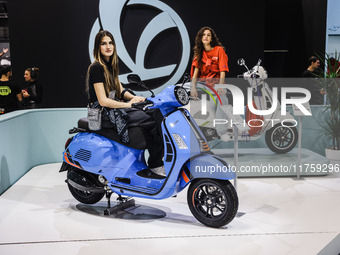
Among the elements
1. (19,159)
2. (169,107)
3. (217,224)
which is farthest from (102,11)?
(217,224)

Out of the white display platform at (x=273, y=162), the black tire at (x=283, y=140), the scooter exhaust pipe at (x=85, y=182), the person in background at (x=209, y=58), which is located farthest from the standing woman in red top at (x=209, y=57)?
the scooter exhaust pipe at (x=85, y=182)

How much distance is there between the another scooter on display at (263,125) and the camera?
3.72 meters

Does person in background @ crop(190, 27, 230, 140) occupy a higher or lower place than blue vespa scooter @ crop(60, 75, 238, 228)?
higher

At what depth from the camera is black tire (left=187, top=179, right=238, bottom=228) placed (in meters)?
2.91

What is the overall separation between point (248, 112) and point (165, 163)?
1108 millimetres

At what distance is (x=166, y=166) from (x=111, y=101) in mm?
682

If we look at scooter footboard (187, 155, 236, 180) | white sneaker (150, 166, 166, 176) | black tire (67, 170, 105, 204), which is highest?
scooter footboard (187, 155, 236, 180)

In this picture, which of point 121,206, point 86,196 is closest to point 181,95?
point 121,206

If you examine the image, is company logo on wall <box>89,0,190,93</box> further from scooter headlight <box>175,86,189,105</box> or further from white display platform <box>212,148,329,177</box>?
scooter headlight <box>175,86,189,105</box>

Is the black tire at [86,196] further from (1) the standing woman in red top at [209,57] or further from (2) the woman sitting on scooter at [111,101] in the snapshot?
(1) the standing woman in red top at [209,57]

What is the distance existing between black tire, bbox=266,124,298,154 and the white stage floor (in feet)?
1.27

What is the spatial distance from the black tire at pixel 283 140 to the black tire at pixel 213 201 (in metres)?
1.34

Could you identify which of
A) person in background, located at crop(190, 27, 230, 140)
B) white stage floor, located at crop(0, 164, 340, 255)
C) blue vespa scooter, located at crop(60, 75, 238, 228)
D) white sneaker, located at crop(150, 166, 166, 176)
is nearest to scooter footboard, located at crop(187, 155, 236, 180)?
blue vespa scooter, located at crop(60, 75, 238, 228)

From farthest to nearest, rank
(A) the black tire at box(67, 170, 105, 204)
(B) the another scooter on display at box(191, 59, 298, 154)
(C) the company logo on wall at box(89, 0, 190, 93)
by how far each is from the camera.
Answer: (C) the company logo on wall at box(89, 0, 190, 93) < (B) the another scooter on display at box(191, 59, 298, 154) < (A) the black tire at box(67, 170, 105, 204)
